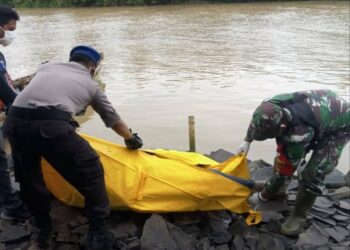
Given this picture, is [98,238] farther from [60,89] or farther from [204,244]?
[60,89]

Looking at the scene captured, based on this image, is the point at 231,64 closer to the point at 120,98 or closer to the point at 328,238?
the point at 120,98

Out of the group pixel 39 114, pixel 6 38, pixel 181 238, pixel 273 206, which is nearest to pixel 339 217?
pixel 273 206

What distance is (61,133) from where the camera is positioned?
10.3 feet

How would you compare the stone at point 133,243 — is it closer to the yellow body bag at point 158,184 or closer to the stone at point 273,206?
the yellow body bag at point 158,184

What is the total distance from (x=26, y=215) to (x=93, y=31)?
867 inches

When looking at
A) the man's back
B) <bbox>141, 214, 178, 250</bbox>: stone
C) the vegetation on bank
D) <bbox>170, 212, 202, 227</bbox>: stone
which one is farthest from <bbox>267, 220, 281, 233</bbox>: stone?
the vegetation on bank

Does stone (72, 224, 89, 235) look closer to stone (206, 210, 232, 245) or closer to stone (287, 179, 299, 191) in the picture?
stone (206, 210, 232, 245)

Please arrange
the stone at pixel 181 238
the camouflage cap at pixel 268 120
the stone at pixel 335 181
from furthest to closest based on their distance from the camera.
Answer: the stone at pixel 335 181
the stone at pixel 181 238
the camouflage cap at pixel 268 120

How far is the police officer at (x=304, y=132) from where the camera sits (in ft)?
12.1

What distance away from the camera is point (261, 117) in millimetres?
3662

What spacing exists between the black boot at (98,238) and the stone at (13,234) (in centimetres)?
76

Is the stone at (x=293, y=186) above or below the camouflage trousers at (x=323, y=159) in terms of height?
below

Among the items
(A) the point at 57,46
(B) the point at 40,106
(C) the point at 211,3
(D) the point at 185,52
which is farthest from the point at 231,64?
(C) the point at 211,3

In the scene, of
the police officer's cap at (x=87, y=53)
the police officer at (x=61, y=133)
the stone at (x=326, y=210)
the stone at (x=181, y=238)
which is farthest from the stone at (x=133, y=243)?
the stone at (x=326, y=210)
